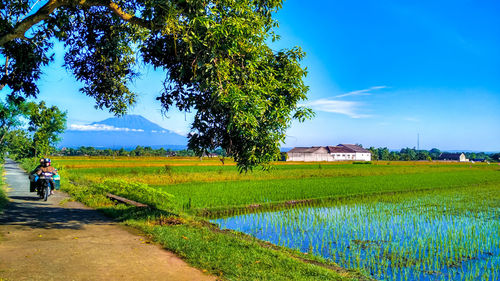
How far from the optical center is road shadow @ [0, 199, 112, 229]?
8.62 metres

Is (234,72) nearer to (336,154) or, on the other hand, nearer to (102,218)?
(102,218)

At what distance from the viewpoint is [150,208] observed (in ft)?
34.9

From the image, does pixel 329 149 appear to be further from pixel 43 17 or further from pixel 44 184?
pixel 43 17

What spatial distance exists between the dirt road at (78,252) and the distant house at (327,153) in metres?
90.8

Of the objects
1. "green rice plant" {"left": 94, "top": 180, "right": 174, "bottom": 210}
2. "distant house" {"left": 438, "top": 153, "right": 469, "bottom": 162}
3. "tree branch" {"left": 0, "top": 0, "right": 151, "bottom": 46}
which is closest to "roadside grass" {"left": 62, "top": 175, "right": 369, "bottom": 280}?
"green rice plant" {"left": 94, "top": 180, "right": 174, "bottom": 210}

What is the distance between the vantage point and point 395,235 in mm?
10438

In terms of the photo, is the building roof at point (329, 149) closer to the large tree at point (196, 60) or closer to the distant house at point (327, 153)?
the distant house at point (327, 153)

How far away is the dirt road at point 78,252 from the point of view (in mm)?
5148

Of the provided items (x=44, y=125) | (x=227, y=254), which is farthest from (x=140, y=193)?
(x=44, y=125)

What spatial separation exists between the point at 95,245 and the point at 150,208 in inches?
152

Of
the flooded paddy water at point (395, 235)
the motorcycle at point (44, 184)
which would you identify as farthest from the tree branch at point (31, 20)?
the motorcycle at point (44, 184)

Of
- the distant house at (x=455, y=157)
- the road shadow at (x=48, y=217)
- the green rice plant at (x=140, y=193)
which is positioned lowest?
the road shadow at (x=48, y=217)

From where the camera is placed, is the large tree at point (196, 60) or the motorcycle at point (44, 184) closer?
the large tree at point (196, 60)

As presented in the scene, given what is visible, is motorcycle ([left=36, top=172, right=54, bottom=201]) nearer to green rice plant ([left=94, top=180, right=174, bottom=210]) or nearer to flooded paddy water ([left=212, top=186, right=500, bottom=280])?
green rice plant ([left=94, top=180, right=174, bottom=210])
